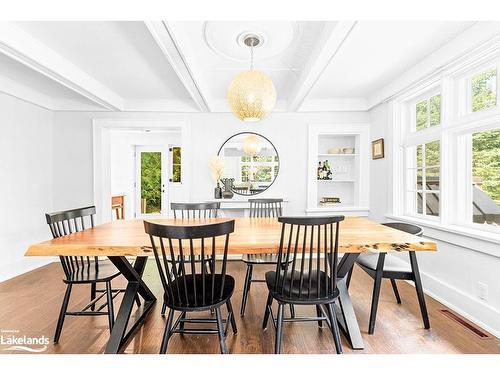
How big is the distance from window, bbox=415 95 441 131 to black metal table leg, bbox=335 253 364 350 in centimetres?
194

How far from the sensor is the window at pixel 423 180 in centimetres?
291

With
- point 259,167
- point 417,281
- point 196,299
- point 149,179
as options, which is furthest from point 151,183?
point 417,281

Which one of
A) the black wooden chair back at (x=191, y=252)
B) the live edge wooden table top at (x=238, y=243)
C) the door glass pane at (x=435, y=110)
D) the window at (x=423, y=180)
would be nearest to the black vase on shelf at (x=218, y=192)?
the live edge wooden table top at (x=238, y=243)

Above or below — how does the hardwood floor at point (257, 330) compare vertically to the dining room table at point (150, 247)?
below

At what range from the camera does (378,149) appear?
378 cm

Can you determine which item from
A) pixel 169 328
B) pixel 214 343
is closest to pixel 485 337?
pixel 214 343

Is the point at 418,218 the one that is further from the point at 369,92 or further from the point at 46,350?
the point at 46,350

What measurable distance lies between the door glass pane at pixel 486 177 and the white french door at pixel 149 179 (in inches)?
236

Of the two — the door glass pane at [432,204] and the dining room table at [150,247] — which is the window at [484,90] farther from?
the dining room table at [150,247]

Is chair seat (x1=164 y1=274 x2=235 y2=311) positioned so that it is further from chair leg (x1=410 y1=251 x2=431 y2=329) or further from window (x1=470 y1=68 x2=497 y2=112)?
window (x1=470 y1=68 x2=497 y2=112)

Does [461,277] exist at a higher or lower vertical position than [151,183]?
lower

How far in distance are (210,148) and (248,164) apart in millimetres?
624

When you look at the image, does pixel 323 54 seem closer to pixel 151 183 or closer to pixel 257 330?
pixel 257 330

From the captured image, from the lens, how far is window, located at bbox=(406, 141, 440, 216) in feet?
9.56
